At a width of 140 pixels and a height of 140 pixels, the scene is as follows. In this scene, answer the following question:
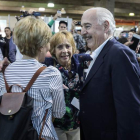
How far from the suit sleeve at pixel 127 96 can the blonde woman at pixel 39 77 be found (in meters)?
0.39

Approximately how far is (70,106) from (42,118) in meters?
0.54

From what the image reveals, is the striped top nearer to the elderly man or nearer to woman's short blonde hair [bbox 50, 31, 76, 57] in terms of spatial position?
the elderly man

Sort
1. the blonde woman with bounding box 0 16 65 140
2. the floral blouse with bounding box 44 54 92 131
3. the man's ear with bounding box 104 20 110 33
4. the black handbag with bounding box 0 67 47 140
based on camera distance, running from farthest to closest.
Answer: the floral blouse with bounding box 44 54 92 131 → the man's ear with bounding box 104 20 110 33 → the blonde woman with bounding box 0 16 65 140 → the black handbag with bounding box 0 67 47 140

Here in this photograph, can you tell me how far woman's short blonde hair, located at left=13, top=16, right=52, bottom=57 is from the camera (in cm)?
131

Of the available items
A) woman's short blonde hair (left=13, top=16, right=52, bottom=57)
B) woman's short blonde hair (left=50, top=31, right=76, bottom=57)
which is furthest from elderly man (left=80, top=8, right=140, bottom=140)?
woman's short blonde hair (left=50, top=31, right=76, bottom=57)

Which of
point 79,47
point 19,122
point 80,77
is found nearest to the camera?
point 19,122

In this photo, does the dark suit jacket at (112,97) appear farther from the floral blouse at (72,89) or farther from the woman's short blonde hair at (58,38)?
the woman's short blonde hair at (58,38)

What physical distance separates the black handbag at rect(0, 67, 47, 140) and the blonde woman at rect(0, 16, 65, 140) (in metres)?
0.06

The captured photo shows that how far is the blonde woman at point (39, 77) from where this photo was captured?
4.12 ft

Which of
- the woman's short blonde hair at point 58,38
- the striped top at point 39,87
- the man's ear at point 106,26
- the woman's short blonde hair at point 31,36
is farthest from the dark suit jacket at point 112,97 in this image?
the woman's short blonde hair at point 58,38

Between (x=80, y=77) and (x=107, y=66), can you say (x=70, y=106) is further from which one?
(x=107, y=66)

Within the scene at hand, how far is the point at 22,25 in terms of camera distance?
132 cm

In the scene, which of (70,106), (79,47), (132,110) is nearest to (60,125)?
(70,106)

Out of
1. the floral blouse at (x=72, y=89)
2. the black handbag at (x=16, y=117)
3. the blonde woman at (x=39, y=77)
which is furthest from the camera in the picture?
the floral blouse at (x=72, y=89)
